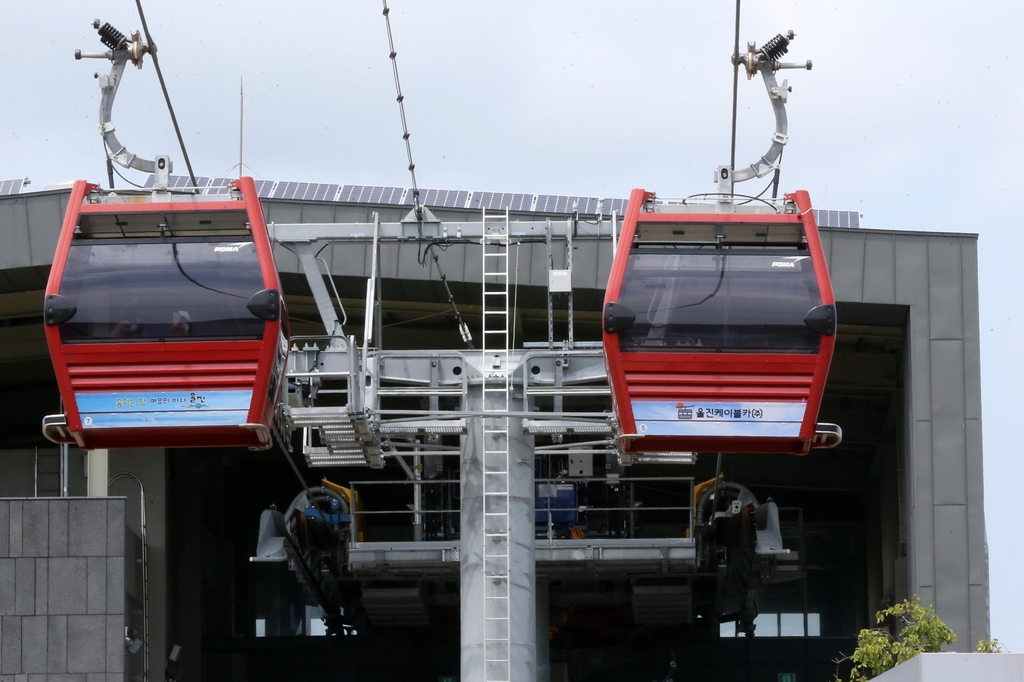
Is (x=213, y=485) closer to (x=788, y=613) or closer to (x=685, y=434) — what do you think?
(x=788, y=613)

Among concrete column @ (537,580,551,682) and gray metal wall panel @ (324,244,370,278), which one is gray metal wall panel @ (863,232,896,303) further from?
gray metal wall panel @ (324,244,370,278)

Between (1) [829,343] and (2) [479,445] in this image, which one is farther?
(2) [479,445]

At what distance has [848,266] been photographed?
20531mm

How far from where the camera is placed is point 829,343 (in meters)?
14.1

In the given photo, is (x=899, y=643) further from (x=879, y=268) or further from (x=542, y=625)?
(x=542, y=625)

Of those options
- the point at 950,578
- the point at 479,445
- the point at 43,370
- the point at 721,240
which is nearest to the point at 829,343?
the point at 721,240

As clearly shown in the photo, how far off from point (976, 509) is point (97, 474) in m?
11.6

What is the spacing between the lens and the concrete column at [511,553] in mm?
14641

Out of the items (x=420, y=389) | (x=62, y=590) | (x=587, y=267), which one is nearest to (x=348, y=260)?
A: (x=587, y=267)

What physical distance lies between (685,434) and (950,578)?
6540mm

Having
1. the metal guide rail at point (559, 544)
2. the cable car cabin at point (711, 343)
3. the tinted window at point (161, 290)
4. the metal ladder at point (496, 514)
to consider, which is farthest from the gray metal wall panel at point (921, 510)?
the tinted window at point (161, 290)

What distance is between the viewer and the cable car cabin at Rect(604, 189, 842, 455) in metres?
14.1

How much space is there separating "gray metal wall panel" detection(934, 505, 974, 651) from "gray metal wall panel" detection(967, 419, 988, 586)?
0.26 ft

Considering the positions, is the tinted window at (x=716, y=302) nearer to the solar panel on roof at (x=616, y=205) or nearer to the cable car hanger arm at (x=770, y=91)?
the cable car hanger arm at (x=770, y=91)
